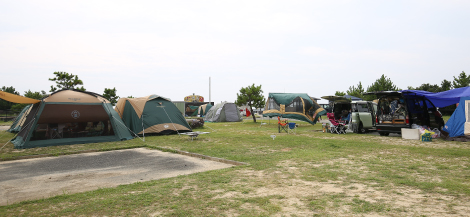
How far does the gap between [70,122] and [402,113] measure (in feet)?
47.8

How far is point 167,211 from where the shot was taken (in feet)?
12.9

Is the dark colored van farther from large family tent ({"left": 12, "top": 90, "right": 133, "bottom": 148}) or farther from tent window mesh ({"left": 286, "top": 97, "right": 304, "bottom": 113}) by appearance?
large family tent ({"left": 12, "top": 90, "right": 133, "bottom": 148})

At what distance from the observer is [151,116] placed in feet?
48.3

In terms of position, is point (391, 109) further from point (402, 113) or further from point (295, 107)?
point (295, 107)

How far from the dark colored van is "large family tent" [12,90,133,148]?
11.8 metres

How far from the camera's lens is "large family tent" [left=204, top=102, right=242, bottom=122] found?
2831 centimetres

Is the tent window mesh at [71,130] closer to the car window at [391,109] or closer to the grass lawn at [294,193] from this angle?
the grass lawn at [294,193]

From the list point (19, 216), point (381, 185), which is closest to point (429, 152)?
point (381, 185)

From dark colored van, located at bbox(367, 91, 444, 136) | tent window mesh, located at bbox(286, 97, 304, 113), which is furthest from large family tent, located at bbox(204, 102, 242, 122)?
dark colored van, located at bbox(367, 91, 444, 136)

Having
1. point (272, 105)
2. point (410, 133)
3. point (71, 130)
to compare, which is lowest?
point (410, 133)

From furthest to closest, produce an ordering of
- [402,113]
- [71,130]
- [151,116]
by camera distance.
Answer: [151,116]
[402,113]
[71,130]

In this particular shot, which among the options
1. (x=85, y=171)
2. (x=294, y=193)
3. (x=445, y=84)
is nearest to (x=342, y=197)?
(x=294, y=193)

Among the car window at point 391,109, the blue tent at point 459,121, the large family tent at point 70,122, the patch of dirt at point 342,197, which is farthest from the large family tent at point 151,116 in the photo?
the blue tent at point 459,121

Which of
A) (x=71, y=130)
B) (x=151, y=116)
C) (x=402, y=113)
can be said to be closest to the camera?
(x=71, y=130)
